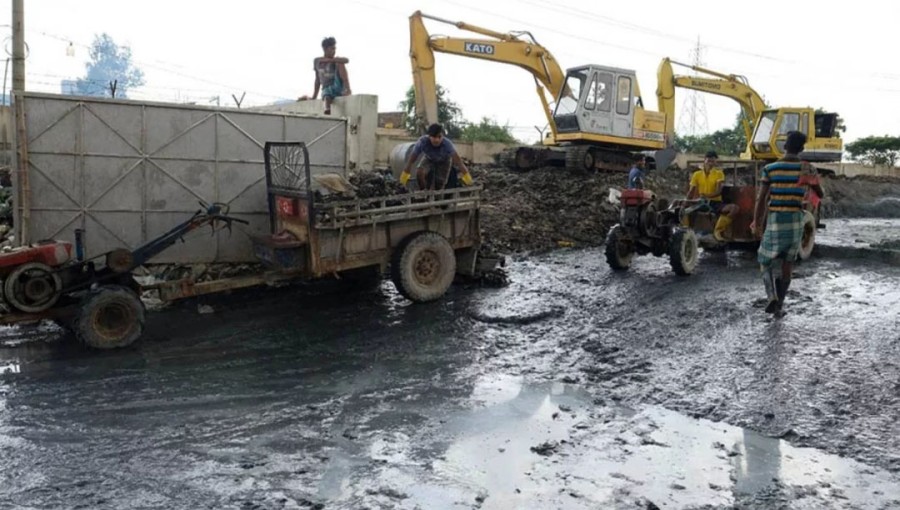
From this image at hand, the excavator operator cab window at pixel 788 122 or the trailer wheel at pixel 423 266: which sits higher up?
the excavator operator cab window at pixel 788 122

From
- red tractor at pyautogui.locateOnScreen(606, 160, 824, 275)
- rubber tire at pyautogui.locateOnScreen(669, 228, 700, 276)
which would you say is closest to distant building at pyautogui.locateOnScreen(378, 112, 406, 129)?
red tractor at pyautogui.locateOnScreen(606, 160, 824, 275)

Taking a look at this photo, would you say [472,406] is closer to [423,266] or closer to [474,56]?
[423,266]

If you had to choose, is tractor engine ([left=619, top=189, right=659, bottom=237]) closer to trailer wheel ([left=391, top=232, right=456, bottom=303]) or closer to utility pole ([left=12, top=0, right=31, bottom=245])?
trailer wheel ([left=391, top=232, right=456, bottom=303])

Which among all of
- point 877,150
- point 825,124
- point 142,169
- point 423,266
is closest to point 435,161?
point 423,266

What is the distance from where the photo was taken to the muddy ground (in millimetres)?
13195

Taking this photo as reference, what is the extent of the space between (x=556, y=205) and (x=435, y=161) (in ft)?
21.1

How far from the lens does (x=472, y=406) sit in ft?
18.1

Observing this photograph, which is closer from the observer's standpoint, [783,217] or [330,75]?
[783,217]

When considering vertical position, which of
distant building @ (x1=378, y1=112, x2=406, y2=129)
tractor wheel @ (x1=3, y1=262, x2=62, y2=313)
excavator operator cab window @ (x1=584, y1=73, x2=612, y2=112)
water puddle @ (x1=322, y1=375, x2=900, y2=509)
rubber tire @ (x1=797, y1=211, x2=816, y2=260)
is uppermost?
distant building @ (x1=378, y1=112, x2=406, y2=129)

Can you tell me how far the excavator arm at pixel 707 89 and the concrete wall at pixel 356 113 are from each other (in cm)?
948

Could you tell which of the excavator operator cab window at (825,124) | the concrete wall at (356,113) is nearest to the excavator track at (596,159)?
the concrete wall at (356,113)

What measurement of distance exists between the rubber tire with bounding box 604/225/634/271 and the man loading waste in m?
2.31

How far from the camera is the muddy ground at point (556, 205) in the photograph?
43.3 ft

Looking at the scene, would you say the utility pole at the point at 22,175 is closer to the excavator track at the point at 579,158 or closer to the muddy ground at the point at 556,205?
the muddy ground at the point at 556,205
